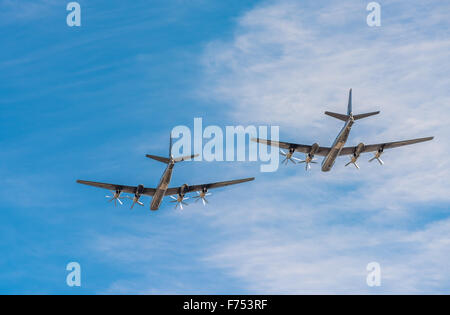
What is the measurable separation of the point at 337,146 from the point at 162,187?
1217 inches

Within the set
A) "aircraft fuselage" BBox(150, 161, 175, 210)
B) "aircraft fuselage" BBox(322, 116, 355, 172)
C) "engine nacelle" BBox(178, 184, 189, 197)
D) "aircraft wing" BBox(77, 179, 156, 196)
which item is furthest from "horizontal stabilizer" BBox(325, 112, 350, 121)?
"aircraft wing" BBox(77, 179, 156, 196)

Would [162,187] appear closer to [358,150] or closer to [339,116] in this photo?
[339,116]

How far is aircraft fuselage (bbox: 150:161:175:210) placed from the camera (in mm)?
118062

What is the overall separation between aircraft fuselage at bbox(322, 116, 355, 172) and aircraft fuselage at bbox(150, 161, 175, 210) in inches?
1118

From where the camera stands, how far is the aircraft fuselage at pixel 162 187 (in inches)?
4648

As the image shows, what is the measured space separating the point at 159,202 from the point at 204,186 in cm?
1166

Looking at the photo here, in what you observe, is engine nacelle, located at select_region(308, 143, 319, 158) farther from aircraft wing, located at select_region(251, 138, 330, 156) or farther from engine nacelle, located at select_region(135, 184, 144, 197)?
engine nacelle, located at select_region(135, 184, 144, 197)

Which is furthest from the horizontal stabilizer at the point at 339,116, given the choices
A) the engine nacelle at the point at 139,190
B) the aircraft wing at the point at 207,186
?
the engine nacelle at the point at 139,190

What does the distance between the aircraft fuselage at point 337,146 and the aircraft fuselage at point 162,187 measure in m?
28.4
